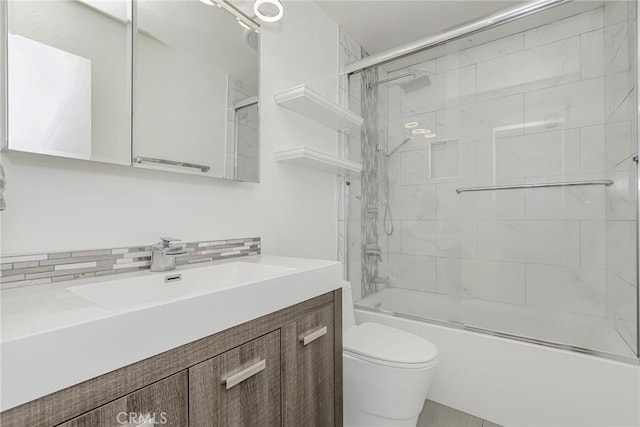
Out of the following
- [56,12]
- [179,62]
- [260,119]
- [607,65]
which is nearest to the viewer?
[56,12]

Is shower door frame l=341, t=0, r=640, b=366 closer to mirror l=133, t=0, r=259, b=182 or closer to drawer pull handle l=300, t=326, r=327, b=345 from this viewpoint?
mirror l=133, t=0, r=259, b=182

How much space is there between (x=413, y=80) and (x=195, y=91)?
1.56 meters

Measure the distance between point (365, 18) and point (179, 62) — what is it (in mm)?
1474

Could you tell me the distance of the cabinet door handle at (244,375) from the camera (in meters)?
0.74

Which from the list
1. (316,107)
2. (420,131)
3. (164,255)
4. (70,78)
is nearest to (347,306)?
(164,255)

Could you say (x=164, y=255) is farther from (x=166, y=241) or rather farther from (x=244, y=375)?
(x=244, y=375)

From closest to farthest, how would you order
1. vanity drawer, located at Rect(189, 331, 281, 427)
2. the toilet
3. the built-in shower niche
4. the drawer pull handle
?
1. vanity drawer, located at Rect(189, 331, 281, 427)
2. the drawer pull handle
3. the toilet
4. the built-in shower niche

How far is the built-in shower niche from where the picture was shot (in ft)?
7.04

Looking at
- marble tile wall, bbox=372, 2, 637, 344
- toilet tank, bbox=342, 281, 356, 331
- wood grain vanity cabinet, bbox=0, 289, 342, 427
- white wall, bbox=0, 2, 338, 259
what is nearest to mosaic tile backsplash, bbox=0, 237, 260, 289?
white wall, bbox=0, 2, 338, 259

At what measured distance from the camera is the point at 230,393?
75 cm

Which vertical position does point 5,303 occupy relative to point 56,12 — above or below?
below

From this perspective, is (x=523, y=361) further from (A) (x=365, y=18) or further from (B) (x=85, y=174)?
(A) (x=365, y=18)

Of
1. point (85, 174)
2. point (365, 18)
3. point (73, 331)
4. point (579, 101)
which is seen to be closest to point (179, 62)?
point (85, 174)

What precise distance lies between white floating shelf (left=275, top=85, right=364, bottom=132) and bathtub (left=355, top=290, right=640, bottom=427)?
4.42 feet
